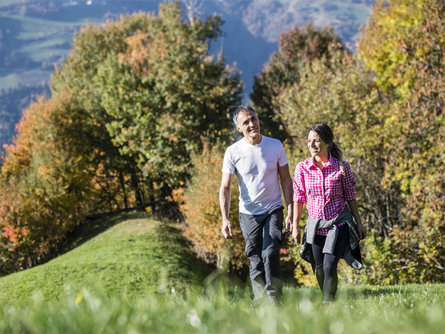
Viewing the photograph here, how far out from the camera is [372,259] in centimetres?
1299

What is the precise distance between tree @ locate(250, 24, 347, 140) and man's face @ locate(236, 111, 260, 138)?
29.3 metres

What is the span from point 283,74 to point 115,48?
13228 mm

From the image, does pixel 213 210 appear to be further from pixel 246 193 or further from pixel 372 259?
pixel 246 193

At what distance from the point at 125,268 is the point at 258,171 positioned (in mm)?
11247

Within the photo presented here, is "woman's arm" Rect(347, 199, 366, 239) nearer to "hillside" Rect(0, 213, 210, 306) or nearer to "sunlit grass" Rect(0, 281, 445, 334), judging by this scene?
"sunlit grass" Rect(0, 281, 445, 334)

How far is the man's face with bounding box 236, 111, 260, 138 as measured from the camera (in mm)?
5848

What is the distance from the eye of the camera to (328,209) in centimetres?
568

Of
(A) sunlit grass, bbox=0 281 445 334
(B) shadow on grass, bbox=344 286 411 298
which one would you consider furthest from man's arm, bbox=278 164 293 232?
(A) sunlit grass, bbox=0 281 445 334

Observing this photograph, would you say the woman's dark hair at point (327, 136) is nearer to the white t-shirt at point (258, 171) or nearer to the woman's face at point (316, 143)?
the woman's face at point (316, 143)

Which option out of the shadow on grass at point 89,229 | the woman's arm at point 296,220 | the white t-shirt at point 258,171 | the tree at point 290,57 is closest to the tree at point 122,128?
the shadow on grass at point 89,229

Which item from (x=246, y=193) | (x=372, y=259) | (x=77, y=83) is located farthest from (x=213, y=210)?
(x=77, y=83)

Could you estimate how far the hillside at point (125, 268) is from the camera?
1436 cm

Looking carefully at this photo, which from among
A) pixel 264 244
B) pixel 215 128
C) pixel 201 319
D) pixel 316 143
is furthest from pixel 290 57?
pixel 201 319

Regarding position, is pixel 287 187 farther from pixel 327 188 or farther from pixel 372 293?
pixel 372 293
